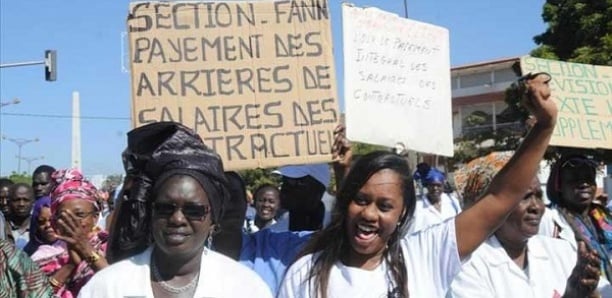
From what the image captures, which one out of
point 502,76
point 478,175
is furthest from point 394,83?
point 502,76

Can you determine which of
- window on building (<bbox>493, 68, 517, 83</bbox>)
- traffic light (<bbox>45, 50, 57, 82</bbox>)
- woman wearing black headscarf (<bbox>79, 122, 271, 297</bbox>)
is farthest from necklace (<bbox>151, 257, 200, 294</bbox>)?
window on building (<bbox>493, 68, 517, 83</bbox>)

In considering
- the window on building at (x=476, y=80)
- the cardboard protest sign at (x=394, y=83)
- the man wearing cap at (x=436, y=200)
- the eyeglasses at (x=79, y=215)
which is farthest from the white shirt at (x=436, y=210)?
the window on building at (x=476, y=80)

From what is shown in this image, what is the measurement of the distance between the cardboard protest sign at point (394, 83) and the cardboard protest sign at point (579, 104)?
1.86ft

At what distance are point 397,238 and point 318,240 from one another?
288 millimetres

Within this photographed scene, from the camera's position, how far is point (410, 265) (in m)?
3.16

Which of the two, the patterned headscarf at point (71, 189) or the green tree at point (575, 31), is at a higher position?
the green tree at point (575, 31)

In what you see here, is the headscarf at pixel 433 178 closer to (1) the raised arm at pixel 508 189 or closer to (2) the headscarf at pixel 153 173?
(1) the raised arm at pixel 508 189

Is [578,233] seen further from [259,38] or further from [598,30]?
[598,30]

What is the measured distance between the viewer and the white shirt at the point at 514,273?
11.3 ft

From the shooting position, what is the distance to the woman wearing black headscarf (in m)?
2.81

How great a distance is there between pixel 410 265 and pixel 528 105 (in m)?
0.69

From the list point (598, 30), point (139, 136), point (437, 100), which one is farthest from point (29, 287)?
point (598, 30)

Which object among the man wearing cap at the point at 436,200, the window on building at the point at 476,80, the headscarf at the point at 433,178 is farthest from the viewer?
the window on building at the point at 476,80

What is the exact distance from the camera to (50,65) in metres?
23.5
